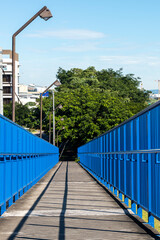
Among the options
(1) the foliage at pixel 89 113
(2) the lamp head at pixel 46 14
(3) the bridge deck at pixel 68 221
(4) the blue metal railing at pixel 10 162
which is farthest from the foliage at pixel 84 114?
(3) the bridge deck at pixel 68 221

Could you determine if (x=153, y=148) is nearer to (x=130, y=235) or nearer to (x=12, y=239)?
(x=130, y=235)

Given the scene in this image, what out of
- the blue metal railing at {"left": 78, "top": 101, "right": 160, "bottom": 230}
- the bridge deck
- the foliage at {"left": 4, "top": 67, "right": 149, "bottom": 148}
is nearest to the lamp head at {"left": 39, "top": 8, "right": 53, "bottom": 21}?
the blue metal railing at {"left": 78, "top": 101, "right": 160, "bottom": 230}

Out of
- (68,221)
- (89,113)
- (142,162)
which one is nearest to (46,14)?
(142,162)

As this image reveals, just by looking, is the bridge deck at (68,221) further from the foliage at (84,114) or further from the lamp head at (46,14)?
the foliage at (84,114)

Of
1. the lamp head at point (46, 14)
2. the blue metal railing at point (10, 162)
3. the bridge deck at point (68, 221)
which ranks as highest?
the lamp head at point (46, 14)

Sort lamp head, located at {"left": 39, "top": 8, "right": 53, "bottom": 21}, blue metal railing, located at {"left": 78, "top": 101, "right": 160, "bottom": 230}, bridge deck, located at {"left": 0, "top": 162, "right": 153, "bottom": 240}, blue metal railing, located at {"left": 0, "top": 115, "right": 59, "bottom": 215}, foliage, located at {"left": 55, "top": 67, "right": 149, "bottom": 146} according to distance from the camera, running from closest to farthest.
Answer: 1. bridge deck, located at {"left": 0, "top": 162, "right": 153, "bottom": 240}
2. blue metal railing, located at {"left": 78, "top": 101, "right": 160, "bottom": 230}
3. blue metal railing, located at {"left": 0, "top": 115, "right": 59, "bottom": 215}
4. lamp head, located at {"left": 39, "top": 8, "right": 53, "bottom": 21}
5. foliage, located at {"left": 55, "top": 67, "right": 149, "bottom": 146}

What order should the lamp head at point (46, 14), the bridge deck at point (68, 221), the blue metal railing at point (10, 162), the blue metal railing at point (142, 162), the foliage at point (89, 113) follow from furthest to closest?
the foliage at point (89, 113) → the lamp head at point (46, 14) → the blue metal railing at point (10, 162) → the blue metal railing at point (142, 162) → the bridge deck at point (68, 221)

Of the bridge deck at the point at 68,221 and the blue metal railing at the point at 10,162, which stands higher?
the blue metal railing at the point at 10,162

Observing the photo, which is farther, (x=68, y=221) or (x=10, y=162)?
(x=10, y=162)

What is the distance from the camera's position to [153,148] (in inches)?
352

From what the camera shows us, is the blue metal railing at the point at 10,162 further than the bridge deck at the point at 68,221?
Yes

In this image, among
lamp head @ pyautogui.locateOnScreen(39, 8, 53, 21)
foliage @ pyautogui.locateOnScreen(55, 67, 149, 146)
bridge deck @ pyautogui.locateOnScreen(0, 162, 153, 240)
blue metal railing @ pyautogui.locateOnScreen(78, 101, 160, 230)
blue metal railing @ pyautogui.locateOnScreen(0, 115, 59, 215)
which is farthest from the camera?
foliage @ pyautogui.locateOnScreen(55, 67, 149, 146)

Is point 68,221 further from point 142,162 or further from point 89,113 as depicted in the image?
point 89,113

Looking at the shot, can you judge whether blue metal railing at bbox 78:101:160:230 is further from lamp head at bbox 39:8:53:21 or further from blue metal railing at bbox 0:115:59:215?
lamp head at bbox 39:8:53:21
